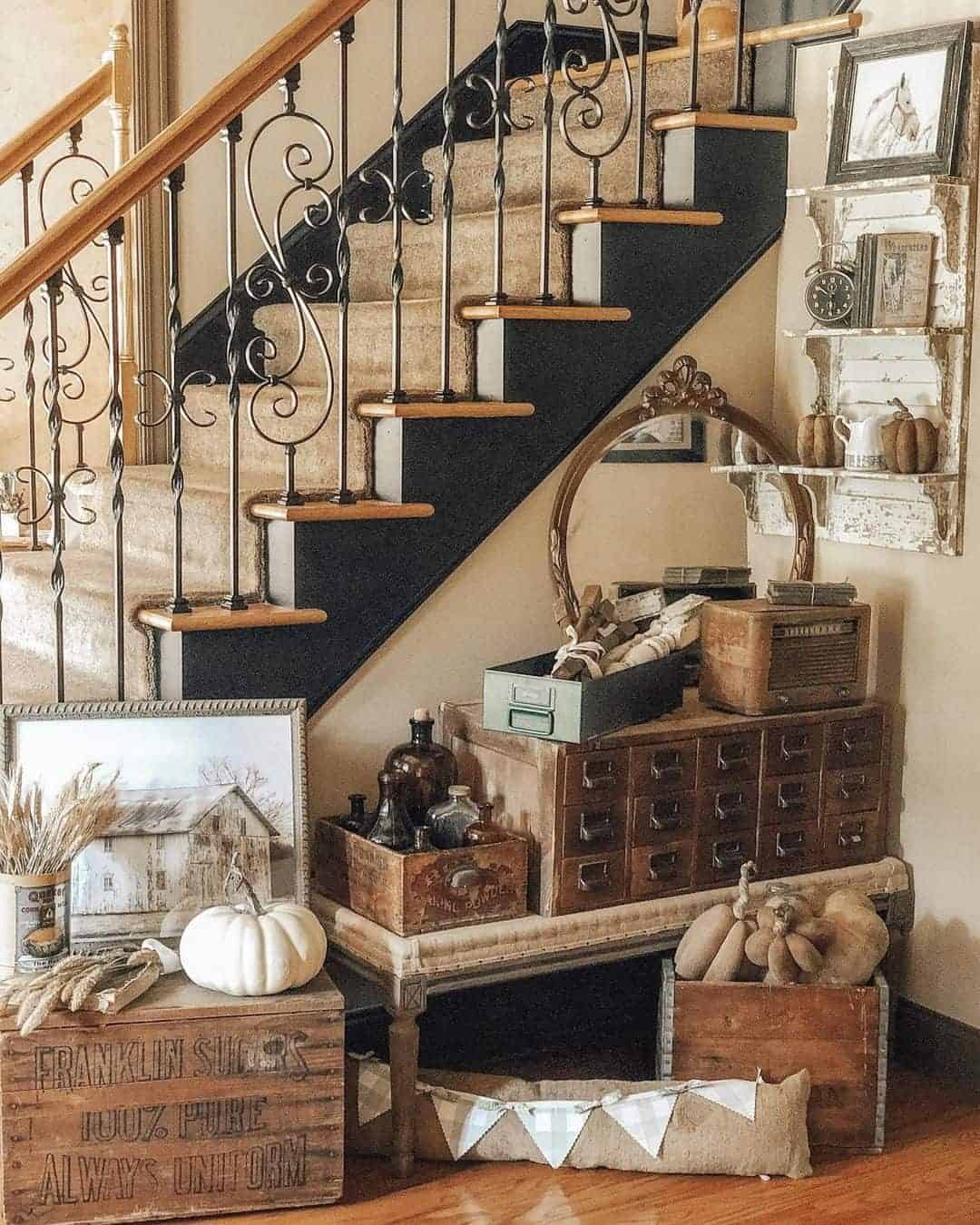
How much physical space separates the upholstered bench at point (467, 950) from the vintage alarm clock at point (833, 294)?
1.29 m

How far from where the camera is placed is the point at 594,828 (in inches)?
125

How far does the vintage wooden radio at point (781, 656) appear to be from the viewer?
3363 mm

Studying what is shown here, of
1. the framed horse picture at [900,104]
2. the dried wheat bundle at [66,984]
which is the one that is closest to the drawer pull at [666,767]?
the dried wheat bundle at [66,984]

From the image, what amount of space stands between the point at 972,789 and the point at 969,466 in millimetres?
721

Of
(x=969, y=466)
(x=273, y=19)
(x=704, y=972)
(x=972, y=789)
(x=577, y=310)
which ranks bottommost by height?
(x=704, y=972)

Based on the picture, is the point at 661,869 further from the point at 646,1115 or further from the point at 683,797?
the point at 646,1115

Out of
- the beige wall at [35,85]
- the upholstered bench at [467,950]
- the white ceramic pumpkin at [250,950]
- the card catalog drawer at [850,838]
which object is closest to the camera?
the white ceramic pumpkin at [250,950]

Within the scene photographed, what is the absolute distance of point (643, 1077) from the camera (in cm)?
350

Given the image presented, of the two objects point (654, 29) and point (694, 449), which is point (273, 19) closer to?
point (654, 29)

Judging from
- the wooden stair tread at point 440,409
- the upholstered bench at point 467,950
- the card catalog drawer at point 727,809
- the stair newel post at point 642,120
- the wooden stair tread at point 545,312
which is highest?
the stair newel post at point 642,120

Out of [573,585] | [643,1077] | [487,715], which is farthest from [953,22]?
[643,1077]

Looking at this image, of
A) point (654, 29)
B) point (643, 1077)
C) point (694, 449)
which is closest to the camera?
point (643, 1077)

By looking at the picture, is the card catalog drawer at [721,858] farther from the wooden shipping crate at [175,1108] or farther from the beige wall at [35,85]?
the beige wall at [35,85]

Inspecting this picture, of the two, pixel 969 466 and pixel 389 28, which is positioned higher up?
pixel 389 28
